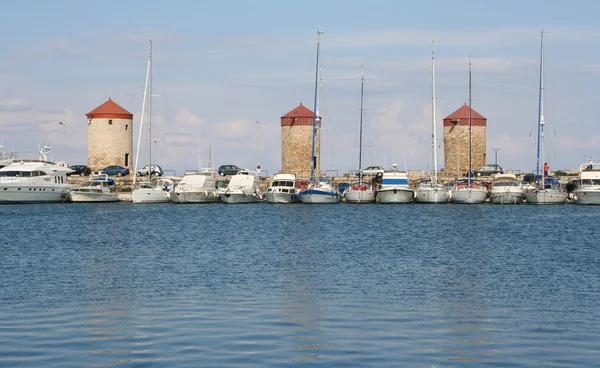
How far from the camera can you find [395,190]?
70500mm

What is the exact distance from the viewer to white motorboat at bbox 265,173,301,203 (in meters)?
70.1

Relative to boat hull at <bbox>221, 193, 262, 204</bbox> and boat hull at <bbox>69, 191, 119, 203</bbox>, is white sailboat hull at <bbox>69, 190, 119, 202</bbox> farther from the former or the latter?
boat hull at <bbox>221, 193, 262, 204</bbox>

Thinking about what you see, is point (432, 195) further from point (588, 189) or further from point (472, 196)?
point (588, 189)

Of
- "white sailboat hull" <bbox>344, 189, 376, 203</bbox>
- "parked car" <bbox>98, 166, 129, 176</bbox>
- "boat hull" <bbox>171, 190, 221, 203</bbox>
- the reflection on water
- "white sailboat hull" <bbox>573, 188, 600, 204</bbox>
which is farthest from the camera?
"parked car" <bbox>98, 166, 129, 176</bbox>

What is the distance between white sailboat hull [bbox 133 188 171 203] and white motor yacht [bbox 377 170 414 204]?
50.3 feet

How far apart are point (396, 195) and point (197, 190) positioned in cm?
1388

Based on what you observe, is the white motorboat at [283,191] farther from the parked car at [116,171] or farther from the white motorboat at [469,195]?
the parked car at [116,171]

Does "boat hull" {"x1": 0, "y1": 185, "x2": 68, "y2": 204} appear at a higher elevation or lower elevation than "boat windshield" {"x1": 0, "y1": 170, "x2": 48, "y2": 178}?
lower

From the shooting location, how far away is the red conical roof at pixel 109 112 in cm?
9312

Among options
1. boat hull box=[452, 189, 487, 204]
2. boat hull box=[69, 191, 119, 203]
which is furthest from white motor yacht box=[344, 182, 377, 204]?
boat hull box=[69, 191, 119, 203]

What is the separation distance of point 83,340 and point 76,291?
6.84 metres

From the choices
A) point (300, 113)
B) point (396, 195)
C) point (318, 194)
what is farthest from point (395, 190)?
point (300, 113)

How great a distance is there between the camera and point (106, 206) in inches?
2768

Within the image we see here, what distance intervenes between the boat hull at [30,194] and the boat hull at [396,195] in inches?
894
